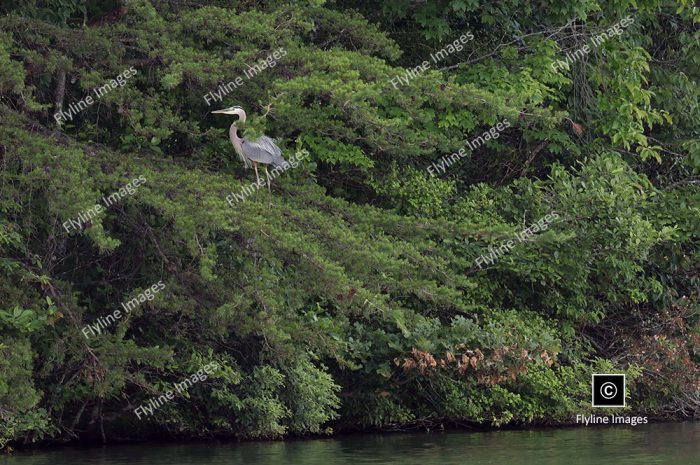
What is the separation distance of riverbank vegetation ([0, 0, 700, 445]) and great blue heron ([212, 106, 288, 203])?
29 centimetres

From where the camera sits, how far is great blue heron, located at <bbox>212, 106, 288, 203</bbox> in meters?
14.7

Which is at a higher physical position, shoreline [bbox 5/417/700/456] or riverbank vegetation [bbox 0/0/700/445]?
riverbank vegetation [bbox 0/0/700/445]

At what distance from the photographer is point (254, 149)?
14781mm

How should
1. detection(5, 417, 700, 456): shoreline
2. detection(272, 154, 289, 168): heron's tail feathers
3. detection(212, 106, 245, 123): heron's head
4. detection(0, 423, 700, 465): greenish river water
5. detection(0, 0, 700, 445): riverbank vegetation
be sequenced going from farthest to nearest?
detection(5, 417, 700, 456): shoreline → detection(272, 154, 289, 168): heron's tail feathers → detection(212, 106, 245, 123): heron's head → detection(0, 0, 700, 445): riverbank vegetation → detection(0, 423, 700, 465): greenish river water

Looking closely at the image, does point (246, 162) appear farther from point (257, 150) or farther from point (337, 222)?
point (337, 222)

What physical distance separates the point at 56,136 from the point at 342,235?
11.1 feet

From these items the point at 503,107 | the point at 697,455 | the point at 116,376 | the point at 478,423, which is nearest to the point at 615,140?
the point at 503,107

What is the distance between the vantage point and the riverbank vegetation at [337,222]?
46.0 ft

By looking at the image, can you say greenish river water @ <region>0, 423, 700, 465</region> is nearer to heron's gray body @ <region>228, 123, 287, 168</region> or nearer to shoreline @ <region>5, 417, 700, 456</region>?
shoreline @ <region>5, 417, 700, 456</region>

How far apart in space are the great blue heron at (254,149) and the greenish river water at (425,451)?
2919 mm

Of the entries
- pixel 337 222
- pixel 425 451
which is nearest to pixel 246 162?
pixel 337 222

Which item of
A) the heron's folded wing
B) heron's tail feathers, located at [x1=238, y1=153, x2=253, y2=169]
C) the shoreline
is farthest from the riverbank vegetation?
the heron's folded wing

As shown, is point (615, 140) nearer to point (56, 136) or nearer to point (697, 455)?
point (697, 455)

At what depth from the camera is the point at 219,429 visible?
15539 millimetres
